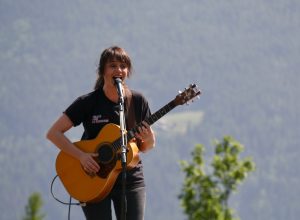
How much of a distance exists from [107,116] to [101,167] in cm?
Result: 40

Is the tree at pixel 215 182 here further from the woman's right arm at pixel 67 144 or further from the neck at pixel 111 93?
the neck at pixel 111 93

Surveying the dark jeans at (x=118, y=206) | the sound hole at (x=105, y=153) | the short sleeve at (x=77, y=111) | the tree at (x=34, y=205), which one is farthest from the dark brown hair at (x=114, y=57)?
the tree at (x=34, y=205)

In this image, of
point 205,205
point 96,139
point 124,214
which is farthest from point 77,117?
point 205,205

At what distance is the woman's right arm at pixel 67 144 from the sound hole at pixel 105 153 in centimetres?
5

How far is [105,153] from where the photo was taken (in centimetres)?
773

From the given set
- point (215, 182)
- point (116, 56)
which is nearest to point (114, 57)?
point (116, 56)

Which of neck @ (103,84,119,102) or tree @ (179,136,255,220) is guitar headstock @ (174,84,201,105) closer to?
neck @ (103,84,119,102)

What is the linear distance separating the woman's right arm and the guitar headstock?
2.68 ft

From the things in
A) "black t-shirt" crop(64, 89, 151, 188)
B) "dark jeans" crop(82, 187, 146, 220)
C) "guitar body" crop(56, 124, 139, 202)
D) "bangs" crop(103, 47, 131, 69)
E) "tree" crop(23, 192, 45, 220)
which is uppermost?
"tree" crop(23, 192, 45, 220)

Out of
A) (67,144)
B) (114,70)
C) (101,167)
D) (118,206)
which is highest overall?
(114,70)

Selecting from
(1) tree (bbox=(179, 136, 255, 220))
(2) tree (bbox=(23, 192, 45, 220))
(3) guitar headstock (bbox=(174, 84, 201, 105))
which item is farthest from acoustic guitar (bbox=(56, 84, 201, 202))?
(2) tree (bbox=(23, 192, 45, 220))

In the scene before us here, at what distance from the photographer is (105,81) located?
25.6 feet

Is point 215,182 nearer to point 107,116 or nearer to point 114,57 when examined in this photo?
point 107,116

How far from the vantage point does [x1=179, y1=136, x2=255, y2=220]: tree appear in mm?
20344
